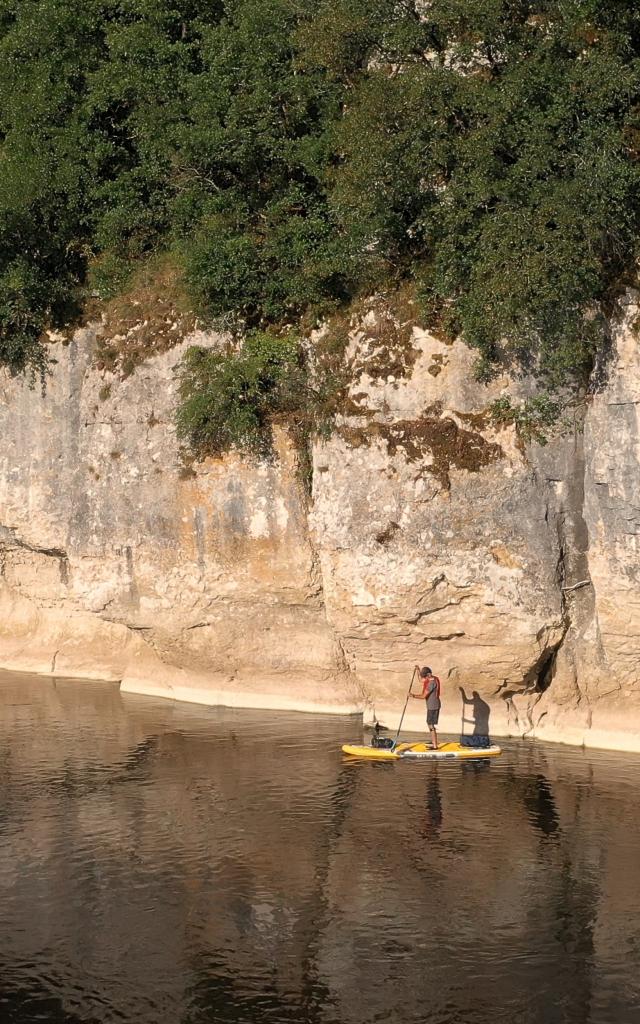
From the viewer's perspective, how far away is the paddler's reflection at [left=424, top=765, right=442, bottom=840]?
2229 centimetres

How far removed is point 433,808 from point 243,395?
11.9m

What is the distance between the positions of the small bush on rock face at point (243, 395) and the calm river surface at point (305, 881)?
7.47 meters

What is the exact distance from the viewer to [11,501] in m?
35.0

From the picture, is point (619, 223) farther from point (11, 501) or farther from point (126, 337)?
point (11, 501)

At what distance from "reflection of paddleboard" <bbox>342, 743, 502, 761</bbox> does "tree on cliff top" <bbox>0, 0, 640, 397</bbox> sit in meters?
8.73

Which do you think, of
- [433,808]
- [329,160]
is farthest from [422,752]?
[329,160]

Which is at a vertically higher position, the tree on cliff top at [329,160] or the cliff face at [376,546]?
the tree on cliff top at [329,160]

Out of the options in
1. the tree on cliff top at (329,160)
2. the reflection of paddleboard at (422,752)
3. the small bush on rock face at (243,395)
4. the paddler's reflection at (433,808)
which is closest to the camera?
the paddler's reflection at (433,808)

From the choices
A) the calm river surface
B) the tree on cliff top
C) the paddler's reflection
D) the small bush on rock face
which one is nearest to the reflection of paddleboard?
the calm river surface

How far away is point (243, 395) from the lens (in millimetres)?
30047

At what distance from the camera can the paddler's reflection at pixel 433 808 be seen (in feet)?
73.1

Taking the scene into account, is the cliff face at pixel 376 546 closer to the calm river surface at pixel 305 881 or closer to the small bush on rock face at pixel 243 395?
the small bush on rock face at pixel 243 395

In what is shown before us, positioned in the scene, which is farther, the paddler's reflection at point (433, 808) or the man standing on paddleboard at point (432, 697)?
the man standing on paddleboard at point (432, 697)

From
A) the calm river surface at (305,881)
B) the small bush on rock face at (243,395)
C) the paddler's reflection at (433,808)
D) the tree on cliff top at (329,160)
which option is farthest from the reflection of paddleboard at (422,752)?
the tree on cliff top at (329,160)
